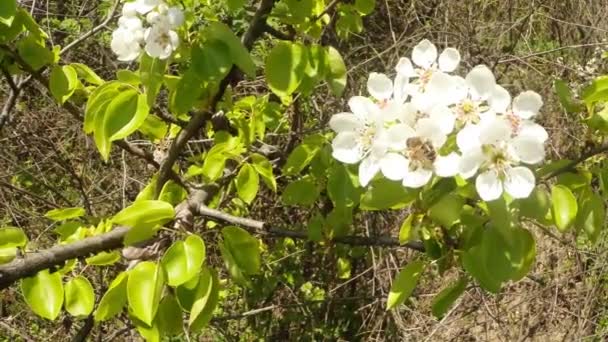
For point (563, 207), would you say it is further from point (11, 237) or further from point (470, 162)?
point (11, 237)

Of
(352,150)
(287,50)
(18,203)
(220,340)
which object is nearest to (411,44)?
(220,340)

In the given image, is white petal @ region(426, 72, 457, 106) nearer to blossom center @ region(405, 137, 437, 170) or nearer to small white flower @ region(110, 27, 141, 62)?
blossom center @ region(405, 137, 437, 170)

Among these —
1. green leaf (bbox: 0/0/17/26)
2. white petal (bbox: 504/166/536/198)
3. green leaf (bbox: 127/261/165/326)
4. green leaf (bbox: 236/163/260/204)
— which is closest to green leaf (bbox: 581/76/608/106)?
white petal (bbox: 504/166/536/198)

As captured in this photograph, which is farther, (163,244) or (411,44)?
(411,44)

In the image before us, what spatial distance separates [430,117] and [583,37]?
4092 millimetres

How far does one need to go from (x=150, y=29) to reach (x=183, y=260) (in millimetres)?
376

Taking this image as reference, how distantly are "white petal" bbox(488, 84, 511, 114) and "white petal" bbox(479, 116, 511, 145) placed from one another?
0.11 feet

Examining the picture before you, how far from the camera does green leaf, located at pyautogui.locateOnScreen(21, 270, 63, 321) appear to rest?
55.2 inches

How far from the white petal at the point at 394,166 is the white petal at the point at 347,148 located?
105mm

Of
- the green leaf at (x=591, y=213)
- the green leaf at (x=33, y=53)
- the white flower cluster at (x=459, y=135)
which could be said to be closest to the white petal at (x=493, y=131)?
the white flower cluster at (x=459, y=135)

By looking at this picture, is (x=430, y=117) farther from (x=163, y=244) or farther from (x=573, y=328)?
(x=573, y=328)

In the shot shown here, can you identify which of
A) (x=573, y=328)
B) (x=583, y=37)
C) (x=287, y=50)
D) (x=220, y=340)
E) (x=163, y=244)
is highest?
(x=287, y=50)

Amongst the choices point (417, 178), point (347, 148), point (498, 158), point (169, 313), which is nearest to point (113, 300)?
point (169, 313)

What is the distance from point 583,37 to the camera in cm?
481
